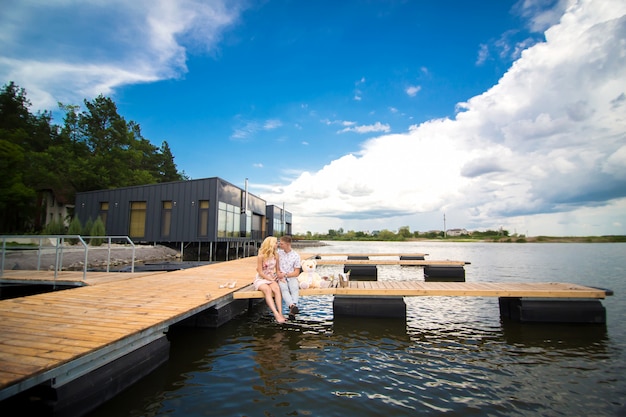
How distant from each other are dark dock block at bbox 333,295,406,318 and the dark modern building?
58.4 feet

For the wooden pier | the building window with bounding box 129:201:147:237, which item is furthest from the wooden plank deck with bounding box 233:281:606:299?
the building window with bounding box 129:201:147:237

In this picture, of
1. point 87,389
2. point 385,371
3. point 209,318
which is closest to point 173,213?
point 209,318

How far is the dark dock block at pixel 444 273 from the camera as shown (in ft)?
55.0

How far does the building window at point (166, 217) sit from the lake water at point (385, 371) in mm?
19280

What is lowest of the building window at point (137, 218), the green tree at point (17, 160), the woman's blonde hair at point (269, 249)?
the woman's blonde hair at point (269, 249)

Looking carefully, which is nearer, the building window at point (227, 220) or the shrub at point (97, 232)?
the shrub at point (97, 232)

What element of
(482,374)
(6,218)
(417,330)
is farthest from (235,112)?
(482,374)

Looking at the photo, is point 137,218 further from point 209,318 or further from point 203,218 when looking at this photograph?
point 209,318

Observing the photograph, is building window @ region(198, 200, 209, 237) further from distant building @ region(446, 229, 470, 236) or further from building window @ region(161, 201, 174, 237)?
distant building @ region(446, 229, 470, 236)

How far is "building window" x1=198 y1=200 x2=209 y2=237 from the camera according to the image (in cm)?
2381

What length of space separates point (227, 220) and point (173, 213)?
4.24m

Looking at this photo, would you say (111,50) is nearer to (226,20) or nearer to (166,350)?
(226,20)

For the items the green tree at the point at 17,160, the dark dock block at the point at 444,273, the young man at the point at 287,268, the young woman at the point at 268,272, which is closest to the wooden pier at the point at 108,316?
the young woman at the point at 268,272

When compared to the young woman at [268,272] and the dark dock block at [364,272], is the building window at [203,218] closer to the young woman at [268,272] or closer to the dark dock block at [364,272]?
the dark dock block at [364,272]
